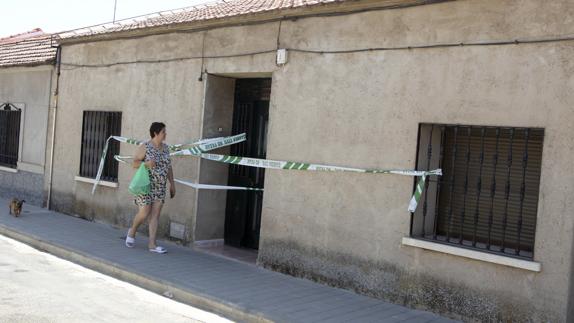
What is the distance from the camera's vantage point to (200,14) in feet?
32.7

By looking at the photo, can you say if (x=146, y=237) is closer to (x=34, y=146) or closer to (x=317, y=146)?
(x=317, y=146)

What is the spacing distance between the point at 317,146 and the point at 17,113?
9.54 metres

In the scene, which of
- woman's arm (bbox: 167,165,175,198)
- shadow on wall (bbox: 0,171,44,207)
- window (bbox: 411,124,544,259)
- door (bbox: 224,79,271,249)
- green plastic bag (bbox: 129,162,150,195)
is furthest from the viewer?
shadow on wall (bbox: 0,171,44,207)

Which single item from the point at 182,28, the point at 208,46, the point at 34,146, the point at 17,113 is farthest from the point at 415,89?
the point at 17,113

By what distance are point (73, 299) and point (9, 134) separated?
9554mm

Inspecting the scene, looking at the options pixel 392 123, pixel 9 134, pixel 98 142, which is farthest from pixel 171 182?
pixel 9 134

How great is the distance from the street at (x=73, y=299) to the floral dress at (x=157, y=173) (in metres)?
1.30

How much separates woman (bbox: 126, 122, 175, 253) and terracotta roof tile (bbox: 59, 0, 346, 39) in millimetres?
1938

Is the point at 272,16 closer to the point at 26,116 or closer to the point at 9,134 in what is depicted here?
the point at 26,116

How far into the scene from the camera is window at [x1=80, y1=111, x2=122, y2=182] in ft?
36.6

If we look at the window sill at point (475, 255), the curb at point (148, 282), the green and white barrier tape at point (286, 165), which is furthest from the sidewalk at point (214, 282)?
the green and white barrier tape at point (286, 165)

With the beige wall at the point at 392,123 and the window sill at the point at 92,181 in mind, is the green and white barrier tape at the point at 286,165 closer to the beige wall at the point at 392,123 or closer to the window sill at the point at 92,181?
the beige wall at the point at 392,123

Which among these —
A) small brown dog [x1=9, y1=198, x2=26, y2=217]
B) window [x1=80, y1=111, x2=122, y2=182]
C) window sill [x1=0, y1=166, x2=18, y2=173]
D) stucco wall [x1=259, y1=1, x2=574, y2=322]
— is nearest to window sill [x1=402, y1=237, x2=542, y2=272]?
stucco wall [x1=259, y1=1, x2=574, y2=322]

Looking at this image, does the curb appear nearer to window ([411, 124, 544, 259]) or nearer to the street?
the street
